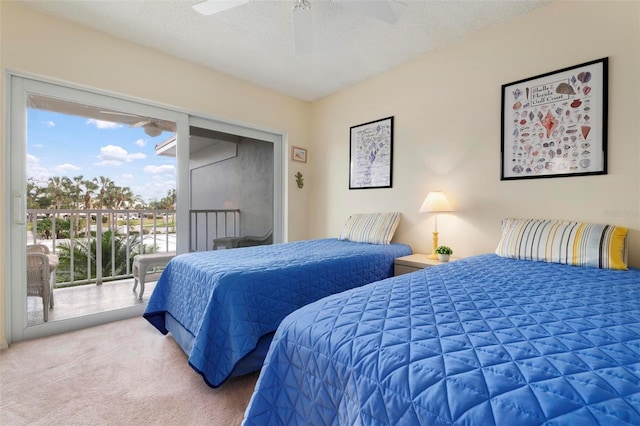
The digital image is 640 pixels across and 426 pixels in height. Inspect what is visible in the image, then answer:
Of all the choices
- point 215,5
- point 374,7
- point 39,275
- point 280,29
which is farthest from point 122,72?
point 374,7

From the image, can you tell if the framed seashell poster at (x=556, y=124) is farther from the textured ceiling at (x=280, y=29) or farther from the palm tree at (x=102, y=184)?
the palm tree at (x=102, y=184)

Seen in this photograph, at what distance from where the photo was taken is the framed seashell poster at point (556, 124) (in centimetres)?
197

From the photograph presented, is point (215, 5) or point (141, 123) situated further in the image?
point (141, 123)

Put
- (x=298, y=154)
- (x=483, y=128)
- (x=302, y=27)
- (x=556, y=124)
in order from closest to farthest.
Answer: (x=302, y=27), (x=556, y=124), (x=483, y=128), (x=298, y=154)

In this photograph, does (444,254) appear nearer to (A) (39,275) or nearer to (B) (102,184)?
(B) (102,184)

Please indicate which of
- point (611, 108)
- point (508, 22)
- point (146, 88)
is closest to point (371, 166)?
point (508, 22)

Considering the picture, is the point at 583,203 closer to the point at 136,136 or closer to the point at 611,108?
the point at 611,108

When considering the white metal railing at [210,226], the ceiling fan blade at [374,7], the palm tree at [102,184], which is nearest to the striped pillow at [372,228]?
the white metal railing at [210,226]

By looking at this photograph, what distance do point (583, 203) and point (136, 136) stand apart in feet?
12.2

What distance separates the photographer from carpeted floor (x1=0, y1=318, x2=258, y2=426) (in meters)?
1.45

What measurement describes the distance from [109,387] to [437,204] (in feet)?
8.53

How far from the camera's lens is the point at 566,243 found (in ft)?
6.08

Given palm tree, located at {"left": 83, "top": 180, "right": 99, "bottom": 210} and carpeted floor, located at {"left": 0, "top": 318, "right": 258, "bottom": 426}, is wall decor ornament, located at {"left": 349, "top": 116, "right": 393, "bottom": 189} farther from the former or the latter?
palm tree, located at {"left": 83, "top": 180, "right": 99, "bottom": 210}

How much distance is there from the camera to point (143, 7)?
2201 millimetres
